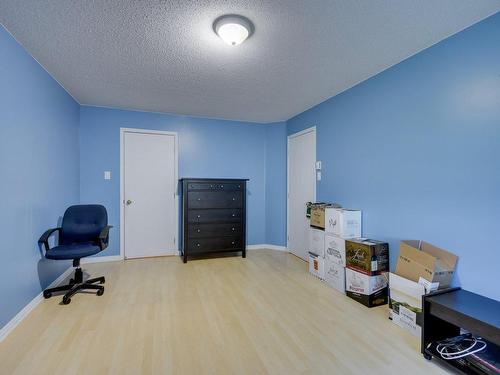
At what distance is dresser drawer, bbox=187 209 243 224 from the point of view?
3.75 meters

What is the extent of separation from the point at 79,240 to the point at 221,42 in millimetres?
2647

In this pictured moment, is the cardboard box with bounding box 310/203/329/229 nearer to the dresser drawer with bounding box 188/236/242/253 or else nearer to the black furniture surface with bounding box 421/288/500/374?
the dresser drawer with bounding box 188/236/242/253

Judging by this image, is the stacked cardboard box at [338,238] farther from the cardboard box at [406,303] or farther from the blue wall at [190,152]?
the blue wall at [190,152]

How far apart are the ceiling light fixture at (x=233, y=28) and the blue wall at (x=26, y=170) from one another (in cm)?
163

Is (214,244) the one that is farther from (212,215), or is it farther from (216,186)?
(216,186)

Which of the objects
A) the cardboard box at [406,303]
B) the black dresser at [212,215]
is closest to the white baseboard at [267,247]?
the black dresser at [212,215]

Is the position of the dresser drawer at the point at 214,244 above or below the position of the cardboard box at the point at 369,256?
below

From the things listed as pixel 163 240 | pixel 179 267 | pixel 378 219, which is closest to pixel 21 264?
pixel 179 267

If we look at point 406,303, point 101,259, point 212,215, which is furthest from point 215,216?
point 406,303

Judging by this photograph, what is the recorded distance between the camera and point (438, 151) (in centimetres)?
208

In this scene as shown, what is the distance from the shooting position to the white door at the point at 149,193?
12.8 ft

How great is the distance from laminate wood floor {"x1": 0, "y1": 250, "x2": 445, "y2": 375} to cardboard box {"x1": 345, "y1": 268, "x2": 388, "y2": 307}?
0.25 ft

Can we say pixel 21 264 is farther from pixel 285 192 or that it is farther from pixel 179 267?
pixel 285 192

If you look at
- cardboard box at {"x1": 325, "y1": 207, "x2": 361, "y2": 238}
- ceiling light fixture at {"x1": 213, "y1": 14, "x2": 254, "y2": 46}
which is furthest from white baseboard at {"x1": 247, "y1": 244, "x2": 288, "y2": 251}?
ceiling light fixture at {"x1": 213, "y1": 14, "x2": 254, "y2": 46}
